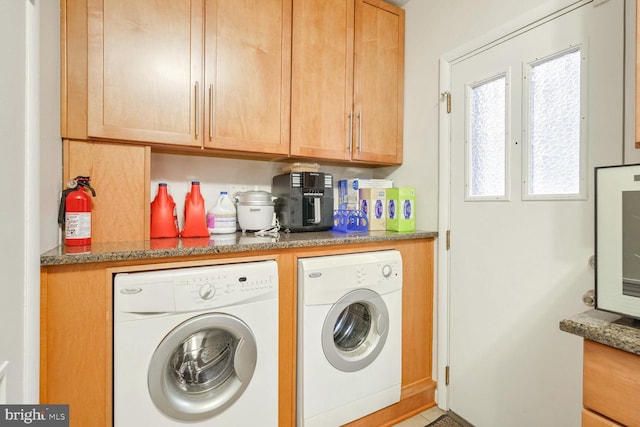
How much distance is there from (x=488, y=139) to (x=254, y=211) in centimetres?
133

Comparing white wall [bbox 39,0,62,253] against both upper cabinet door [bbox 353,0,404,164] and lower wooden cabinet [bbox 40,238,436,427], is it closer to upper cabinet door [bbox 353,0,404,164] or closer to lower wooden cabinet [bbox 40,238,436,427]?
lower wooden cabinet [bbox 40,238,436,427]

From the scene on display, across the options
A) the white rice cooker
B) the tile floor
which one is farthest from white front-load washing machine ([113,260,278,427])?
the tile floor

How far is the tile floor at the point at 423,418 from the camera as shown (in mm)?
1646

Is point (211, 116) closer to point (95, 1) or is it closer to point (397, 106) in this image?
point (95, 1)

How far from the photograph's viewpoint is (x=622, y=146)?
1.08 metres

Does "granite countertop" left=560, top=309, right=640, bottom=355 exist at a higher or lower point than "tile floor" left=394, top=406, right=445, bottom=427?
higher

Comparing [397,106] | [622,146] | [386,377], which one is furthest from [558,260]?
[397,106]

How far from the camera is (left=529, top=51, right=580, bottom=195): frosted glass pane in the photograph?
122cm

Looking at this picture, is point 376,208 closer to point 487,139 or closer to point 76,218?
point 487,139

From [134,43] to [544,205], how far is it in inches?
77.4

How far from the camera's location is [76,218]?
1.20 m

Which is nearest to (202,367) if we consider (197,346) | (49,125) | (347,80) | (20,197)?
(197,346)

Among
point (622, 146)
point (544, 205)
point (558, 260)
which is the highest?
point (622, 146)

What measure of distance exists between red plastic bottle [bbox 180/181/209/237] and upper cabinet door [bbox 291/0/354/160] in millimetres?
590
